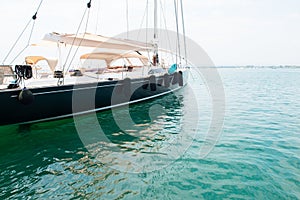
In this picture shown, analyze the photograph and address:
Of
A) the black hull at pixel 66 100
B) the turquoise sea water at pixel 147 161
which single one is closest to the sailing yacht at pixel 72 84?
the black hull at pixel 66 100

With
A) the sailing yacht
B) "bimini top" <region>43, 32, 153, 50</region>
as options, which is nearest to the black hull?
the sailing yacht

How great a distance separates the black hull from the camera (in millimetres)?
6512

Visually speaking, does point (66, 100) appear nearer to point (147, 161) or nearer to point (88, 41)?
point (88, 41)

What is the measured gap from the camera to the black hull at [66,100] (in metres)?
6.51

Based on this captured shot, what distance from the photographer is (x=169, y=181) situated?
3.95 metres

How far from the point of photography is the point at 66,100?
7.89 m

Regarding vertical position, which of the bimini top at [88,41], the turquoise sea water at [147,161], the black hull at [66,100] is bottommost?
the turquoise sea water at [147,161]

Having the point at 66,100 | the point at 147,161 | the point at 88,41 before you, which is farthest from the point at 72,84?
the point at 147,161

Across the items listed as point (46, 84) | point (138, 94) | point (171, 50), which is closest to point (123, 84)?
point (138, 94)

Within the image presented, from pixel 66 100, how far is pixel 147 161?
4557 mm

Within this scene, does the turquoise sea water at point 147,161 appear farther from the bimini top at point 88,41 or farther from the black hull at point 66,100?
the bimini top at point 88,41

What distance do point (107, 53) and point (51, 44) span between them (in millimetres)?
2785

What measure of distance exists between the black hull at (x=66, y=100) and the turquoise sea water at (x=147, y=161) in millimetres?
448

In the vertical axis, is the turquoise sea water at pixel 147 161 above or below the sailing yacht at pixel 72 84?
below
